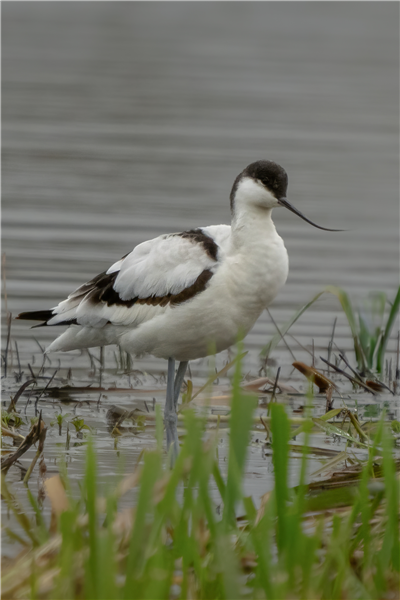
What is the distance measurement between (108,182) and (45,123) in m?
5.04

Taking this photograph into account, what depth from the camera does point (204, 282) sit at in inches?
232

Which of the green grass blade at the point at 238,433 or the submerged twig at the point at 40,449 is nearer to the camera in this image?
the green grass blade at the point at 238,433

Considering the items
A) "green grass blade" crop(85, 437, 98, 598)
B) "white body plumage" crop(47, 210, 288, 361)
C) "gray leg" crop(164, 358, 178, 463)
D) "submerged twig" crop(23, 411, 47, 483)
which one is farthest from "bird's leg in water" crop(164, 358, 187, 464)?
"green grass blade" crop(85, 437, 98, 598)

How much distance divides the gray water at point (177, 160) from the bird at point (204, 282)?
609 mm

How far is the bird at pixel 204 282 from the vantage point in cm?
586

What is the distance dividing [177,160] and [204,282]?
1150 centimetres

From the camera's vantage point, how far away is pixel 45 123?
→ 20281 millimetres

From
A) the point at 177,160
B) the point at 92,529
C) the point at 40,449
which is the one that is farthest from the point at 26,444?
the point at 177,160

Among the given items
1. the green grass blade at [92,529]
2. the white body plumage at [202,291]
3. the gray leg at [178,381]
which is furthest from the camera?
the gray leg at [178,381]

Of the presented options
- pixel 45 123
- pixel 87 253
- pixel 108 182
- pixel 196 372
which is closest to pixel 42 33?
pixel 45 123

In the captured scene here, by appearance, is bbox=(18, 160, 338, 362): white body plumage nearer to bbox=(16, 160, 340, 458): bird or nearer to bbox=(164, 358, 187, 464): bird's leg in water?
bbox=(16, 160, 340, 458): bird

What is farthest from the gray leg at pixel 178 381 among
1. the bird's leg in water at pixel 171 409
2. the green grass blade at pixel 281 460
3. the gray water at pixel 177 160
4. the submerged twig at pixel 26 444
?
the green grass blade at pixel 281 460

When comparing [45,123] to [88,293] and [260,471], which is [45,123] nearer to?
[88,293]

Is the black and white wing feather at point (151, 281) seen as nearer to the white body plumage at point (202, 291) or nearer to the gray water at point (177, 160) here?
the white body plumage at point (202, 291)
